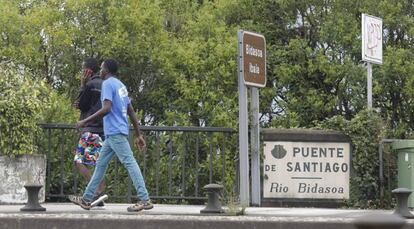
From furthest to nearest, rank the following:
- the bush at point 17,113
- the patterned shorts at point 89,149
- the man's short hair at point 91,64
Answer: the bush at point 17,113 < the man's short hair at point 91,64 < the patterned shorts at point 89,149

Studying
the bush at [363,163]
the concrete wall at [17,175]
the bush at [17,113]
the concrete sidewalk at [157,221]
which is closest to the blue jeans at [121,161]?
the concrete sidewalk at [157,221]

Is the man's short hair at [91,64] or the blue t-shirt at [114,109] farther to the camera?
the man's short hair at [91,64]

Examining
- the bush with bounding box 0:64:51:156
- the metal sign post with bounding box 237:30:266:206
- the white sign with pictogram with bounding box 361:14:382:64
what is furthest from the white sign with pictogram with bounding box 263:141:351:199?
the bush with bounding box 0:64:51:156

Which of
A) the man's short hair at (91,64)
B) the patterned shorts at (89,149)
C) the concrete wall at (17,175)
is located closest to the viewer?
the patterned shorts at (89,149)

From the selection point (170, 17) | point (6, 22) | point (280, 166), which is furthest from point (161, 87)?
point (280, 166)

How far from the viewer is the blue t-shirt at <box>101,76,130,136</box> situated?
7410 millimetres

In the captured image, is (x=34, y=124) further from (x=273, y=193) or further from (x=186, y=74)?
(x=186, y=74)

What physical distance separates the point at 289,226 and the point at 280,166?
3.01 meters

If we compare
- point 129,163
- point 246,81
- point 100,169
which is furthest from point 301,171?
point 100,169

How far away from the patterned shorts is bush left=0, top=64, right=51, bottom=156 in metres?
1.28

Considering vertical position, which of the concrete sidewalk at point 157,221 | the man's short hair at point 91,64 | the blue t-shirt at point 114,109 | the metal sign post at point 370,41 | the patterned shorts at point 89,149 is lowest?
the concrete sidewalk at point 157,221

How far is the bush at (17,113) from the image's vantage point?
9.00 metres

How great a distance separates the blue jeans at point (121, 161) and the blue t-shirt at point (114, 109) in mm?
74

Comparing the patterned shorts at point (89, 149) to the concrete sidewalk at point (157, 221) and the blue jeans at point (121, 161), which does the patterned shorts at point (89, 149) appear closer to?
the blue jeans at point (121, 161)
